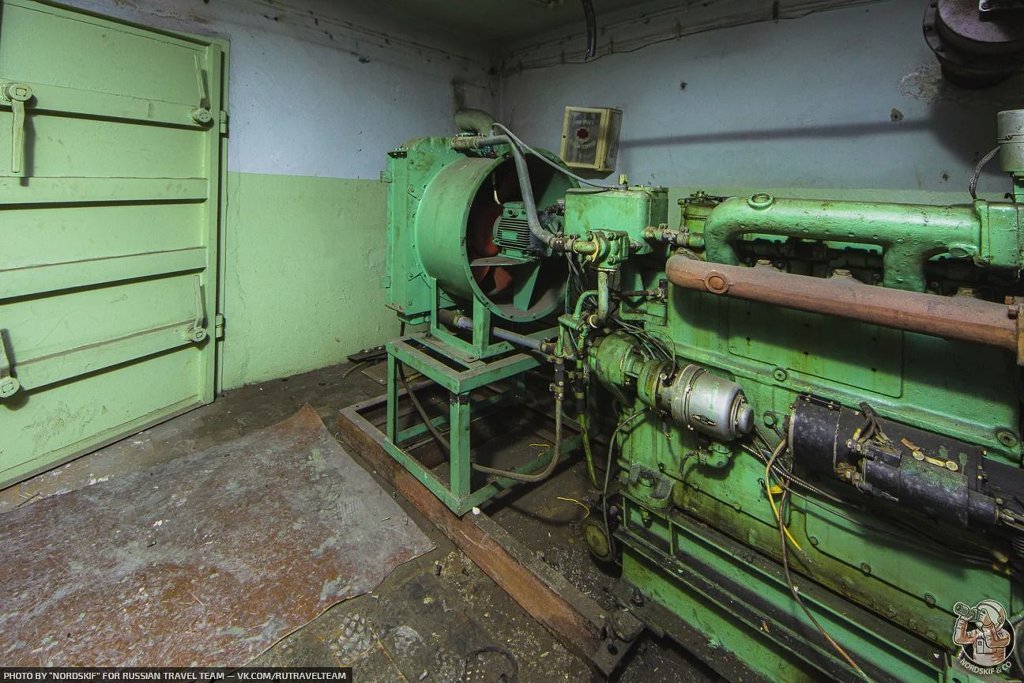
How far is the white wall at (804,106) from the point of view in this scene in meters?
2.12

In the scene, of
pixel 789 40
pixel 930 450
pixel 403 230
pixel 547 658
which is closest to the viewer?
pixel 930 450

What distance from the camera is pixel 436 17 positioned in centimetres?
337

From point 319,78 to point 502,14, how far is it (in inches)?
50.8

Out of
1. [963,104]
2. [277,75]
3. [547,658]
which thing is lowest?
[547,658]

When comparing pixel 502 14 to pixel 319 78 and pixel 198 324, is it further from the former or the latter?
pixel 198 324

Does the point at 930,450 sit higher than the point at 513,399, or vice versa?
the point at 930,450

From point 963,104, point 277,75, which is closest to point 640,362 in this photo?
point 963,104

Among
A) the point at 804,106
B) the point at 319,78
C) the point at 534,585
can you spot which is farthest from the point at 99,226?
the point at 804,106

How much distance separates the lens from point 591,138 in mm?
2266

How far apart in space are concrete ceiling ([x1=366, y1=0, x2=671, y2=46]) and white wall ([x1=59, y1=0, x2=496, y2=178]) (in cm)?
10

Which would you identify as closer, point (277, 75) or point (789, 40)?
point (789, 40)

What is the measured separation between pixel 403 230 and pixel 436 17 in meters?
2.26

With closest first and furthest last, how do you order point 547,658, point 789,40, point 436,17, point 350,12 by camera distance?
1. point 547,658
2. point 789,40
3. point 350,12
4. point 436,17

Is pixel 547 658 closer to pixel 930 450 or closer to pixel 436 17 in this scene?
pixel 930 450
